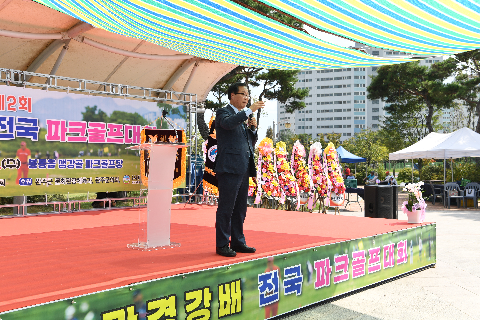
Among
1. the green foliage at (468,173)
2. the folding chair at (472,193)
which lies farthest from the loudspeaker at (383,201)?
the green foliage at (468,173)

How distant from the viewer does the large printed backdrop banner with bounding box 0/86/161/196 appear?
675 cm

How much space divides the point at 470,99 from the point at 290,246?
22.2 m

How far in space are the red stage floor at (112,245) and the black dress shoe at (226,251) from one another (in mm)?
65

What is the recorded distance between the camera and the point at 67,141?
739 centimetres

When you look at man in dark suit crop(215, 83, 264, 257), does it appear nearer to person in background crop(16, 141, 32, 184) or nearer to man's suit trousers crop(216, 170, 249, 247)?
man's suit trousers crop(216, 170, 249, 247)

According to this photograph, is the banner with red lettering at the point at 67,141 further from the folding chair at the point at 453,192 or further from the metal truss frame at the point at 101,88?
the folding chair at the point at 453,192

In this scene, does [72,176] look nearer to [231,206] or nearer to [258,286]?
[231,206]

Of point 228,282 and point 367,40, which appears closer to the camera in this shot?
point 228,282

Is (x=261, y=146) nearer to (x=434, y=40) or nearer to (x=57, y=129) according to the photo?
(x=57, y=129)

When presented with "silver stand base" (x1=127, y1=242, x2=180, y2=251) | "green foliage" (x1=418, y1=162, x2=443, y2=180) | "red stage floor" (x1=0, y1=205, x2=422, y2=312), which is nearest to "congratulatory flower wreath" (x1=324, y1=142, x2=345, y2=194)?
"red stage floor" (x1=0, y1=205, x2=422, y2=312)

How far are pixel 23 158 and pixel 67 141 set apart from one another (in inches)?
30.4

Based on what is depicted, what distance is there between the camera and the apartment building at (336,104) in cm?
9475

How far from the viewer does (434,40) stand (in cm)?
518

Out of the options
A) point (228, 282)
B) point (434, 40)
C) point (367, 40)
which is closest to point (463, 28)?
point (434, 40)
